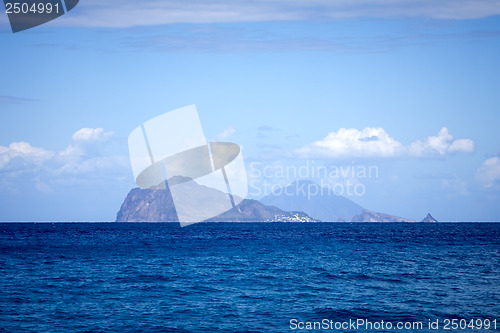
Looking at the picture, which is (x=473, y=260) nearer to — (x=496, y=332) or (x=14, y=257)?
(x=496, y=332)

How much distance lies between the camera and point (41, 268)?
157 ft

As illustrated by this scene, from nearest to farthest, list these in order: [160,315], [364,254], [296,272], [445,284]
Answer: [160,315] < [445,284] < [296,272] < [364,254]

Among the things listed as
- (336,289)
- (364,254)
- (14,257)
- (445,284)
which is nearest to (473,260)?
(364,254)

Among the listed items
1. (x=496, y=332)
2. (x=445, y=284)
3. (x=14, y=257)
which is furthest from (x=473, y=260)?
(x=14, y=257)

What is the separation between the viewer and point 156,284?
1526 inches

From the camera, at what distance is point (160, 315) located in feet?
93.1

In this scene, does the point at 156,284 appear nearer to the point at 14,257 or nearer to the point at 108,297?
the point at 108,297

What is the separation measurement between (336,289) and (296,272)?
31.7ft

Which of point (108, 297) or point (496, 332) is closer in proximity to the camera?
point (496, 332)

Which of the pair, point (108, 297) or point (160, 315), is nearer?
point (160, 315)

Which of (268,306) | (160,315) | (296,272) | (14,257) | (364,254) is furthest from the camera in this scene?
(364,254)

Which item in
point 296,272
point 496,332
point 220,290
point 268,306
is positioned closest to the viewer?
point 496,332

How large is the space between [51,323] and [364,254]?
48.1 metres

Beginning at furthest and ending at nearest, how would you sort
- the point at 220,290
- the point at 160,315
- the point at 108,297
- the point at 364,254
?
the point at 364,254 → the point at 220,290 → the point at 108,297 → the point at 160,315
